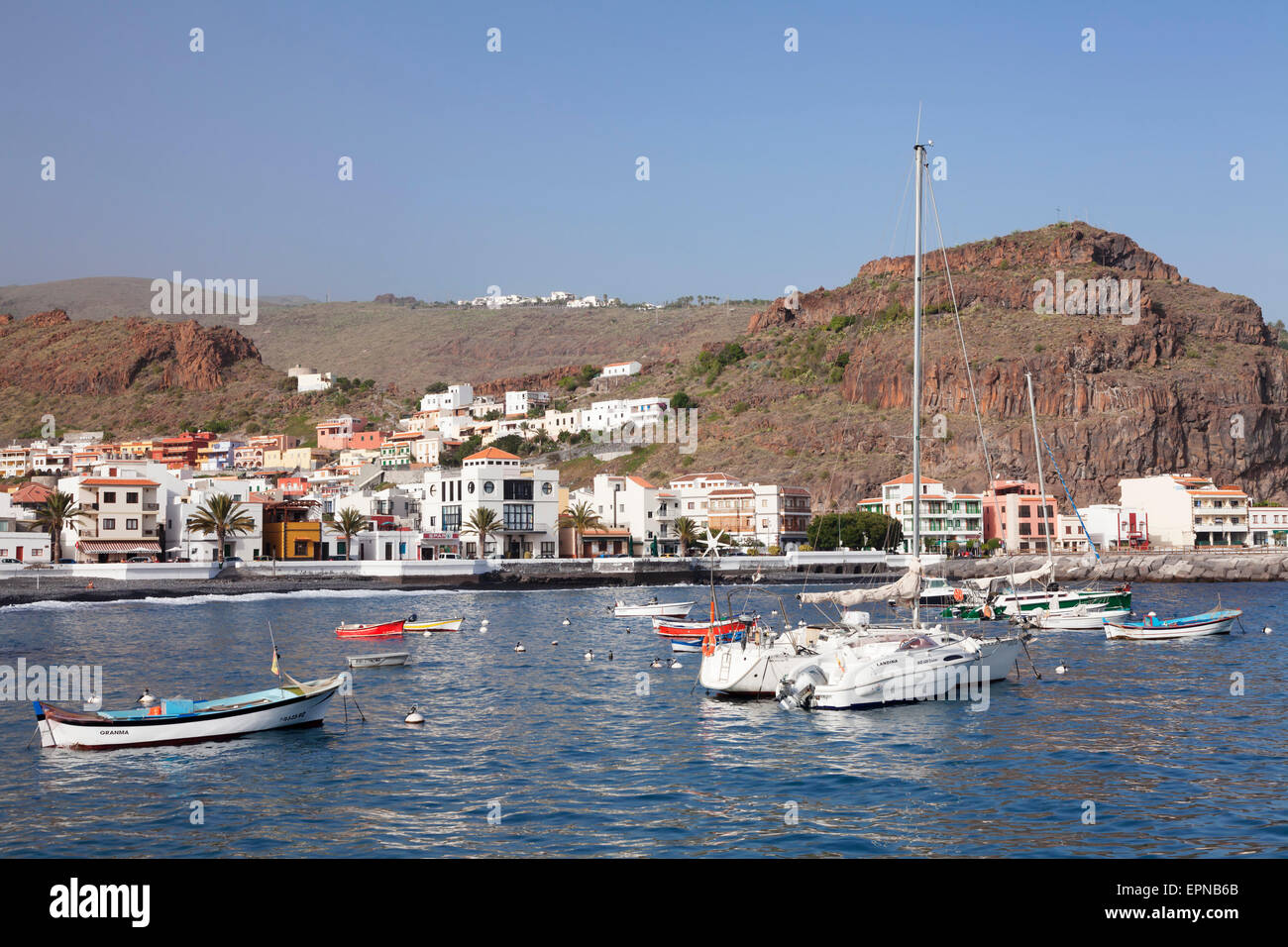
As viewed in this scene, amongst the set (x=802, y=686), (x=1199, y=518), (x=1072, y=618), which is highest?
(x=1199, y=518)

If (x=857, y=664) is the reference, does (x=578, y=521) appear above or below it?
above

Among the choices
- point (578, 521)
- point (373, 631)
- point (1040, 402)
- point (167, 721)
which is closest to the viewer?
point (167, 721)

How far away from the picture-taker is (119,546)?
91500 mm

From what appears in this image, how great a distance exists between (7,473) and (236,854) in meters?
187

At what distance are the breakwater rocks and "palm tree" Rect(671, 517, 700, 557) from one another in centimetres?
2572

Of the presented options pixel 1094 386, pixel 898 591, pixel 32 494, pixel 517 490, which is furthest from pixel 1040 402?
pixel 898 591

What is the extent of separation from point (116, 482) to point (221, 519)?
33.9 ft

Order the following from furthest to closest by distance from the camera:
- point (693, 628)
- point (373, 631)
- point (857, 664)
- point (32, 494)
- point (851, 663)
Answer: 1. point (32, 494)
2. point (373, 631)
3. point (693, 628)
4. point (851, 663)
5. point (857, 664)

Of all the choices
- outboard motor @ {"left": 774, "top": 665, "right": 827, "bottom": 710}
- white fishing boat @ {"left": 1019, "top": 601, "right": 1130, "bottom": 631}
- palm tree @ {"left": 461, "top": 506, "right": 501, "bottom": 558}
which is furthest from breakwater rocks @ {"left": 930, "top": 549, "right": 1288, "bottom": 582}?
outboard motor @ {"left": 774, "top": 665, "right": 827, "bottom": 710}

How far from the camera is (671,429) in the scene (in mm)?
187250

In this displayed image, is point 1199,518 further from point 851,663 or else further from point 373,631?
point 851,663

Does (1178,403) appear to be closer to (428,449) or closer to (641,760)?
(428,449)

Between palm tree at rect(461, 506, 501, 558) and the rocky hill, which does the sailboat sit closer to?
palm tree at rect(461, 506, 501, 558)

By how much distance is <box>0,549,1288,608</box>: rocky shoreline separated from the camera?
284ft
